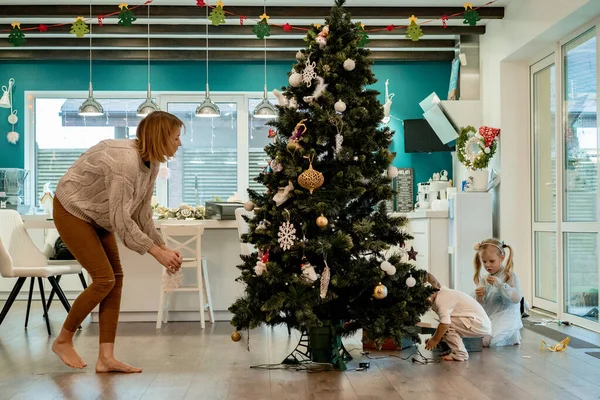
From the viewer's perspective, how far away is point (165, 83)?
944cm

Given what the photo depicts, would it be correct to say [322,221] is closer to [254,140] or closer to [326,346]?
[326,346]

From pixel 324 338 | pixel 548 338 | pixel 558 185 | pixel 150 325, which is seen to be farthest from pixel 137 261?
pixel 558 185

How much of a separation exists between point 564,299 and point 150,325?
322 centimetres

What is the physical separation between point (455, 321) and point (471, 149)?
139 inches

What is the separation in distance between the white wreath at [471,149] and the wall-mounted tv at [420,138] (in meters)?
1.52

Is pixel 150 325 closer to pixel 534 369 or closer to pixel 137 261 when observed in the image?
pixel 137 261

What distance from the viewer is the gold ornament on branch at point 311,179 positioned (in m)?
3.48

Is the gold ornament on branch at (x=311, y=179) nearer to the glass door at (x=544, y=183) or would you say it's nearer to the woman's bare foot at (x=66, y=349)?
the woman's bare foot at (x=66, y=349)

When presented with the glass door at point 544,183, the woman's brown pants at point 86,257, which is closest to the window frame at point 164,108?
the glass door at point 544,183

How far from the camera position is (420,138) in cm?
906

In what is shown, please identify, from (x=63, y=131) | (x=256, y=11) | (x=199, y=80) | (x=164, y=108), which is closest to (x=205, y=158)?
(x=164, y=108)

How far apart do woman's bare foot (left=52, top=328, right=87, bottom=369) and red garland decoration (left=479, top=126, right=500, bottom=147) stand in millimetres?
4731

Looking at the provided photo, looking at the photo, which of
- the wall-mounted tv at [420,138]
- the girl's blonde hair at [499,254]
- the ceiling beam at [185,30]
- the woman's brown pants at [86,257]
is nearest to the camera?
the woman's brown pants at [86,257]

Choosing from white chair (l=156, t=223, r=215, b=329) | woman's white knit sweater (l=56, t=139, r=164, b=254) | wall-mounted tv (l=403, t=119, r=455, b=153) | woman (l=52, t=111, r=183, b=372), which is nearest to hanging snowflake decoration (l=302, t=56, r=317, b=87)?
woman (l=52, t=111, r=183, b=372)
